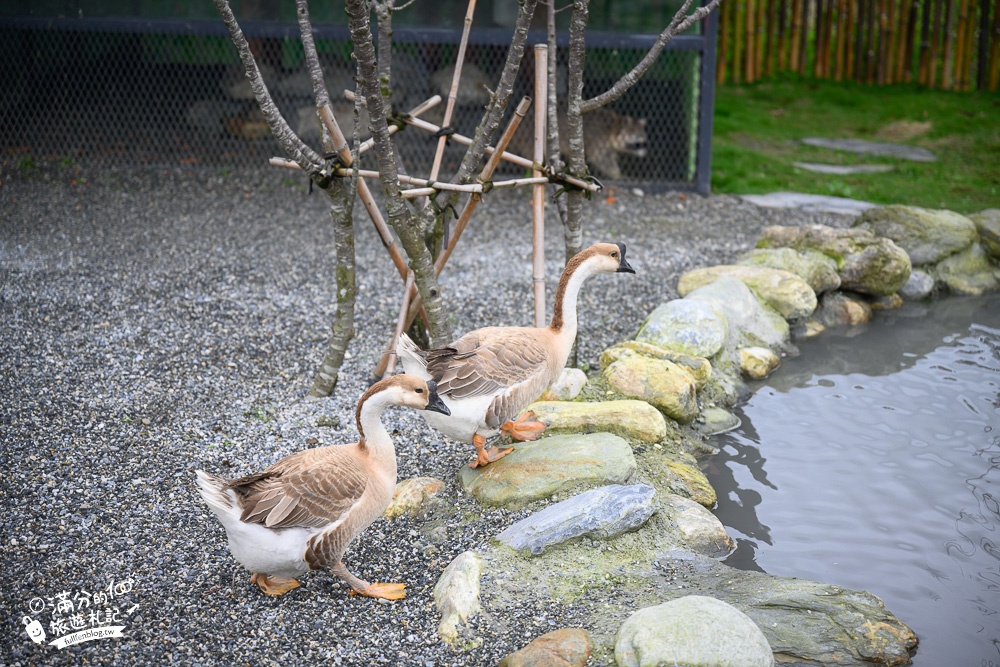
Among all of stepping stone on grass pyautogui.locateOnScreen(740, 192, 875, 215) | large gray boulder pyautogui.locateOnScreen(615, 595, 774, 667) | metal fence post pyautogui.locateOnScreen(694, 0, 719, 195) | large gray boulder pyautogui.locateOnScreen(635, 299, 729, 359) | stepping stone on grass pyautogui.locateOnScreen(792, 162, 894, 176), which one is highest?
metal fence post pyautogui.locateOnScreen(694, 0, 719, 195)

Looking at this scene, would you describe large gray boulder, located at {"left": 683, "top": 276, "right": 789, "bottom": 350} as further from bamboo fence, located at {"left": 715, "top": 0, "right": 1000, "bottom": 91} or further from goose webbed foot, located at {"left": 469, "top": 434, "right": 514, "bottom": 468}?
bamboo fence, located at {"left": 715, "top": 0, "right": 1000, "bottom": 91}

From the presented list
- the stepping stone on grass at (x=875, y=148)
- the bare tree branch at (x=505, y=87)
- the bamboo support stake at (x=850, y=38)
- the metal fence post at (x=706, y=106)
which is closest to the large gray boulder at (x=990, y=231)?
the metal fence post at (x=706, y=106)

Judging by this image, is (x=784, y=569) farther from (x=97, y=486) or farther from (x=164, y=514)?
(x=97, y=486)

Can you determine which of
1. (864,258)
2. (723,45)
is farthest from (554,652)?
(723,45)

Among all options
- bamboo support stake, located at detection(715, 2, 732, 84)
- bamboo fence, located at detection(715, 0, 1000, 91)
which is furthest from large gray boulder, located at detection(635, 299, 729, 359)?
bamboo fence, located at detection(715, 0, 1000, 91)

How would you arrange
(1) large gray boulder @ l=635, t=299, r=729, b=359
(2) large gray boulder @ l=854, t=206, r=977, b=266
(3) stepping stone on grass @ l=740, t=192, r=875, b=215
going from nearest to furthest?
(1) large gray boulder @ l=635, t=299, r=729, b=359 → (2) large gray boulder @ l=854, t=206, r=977, b=266 → (3) stepping stone on grass @ l=740, t=192, r=875, b=215

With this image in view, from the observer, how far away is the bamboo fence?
556 inches

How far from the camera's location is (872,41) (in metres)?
14.7

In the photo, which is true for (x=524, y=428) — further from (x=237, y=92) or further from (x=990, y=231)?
(x=237, y=92)

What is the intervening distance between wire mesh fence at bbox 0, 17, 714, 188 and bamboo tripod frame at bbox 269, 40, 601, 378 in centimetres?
490

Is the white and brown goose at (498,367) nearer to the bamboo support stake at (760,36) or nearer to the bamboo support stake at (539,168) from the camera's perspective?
the bamboo support stake at (539,168)

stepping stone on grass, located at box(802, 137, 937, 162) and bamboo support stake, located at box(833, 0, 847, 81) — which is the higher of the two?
bamboo support stake, located at box(833, 0, 847, 81)

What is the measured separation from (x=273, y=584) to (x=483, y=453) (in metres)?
1.31

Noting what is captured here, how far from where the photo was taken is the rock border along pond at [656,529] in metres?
3.47
